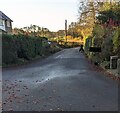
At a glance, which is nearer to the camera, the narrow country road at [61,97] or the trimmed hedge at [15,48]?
the narrow country road at [61,97]

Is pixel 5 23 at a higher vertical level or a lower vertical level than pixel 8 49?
higher

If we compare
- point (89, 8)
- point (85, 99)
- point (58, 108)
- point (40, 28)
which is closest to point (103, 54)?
point (85, 99)

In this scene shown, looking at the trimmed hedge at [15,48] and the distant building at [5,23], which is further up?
the distant building at [5,23]

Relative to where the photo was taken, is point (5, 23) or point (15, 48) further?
point (5, 23)

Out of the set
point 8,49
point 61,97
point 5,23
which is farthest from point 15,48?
point 5,23

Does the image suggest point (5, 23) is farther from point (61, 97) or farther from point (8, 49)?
point (61, 97)

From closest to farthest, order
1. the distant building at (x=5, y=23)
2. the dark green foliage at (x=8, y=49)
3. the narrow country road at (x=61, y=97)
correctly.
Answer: the narrow country road at (x=61, y=97) → the dark green foliage at (x=8, y=49) → the distant building at (x=5, y=23)

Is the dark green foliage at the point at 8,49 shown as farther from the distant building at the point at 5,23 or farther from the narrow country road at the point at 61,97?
the distant building at the point at 5,23

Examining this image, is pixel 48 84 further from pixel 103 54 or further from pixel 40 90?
pixel 103 54

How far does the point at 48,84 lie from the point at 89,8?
39.2 meters

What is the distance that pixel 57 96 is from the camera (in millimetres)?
11414

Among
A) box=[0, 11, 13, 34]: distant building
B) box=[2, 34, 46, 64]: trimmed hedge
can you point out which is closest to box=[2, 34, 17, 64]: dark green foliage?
box=[2, 34, 46, 64]: trimmed hedge

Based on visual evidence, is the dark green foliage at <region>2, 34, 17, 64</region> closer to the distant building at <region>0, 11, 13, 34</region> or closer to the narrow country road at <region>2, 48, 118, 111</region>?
the narrow country road at <region>2, 48, 118, 111</region>

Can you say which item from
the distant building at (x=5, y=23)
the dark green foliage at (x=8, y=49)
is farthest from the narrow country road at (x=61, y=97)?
the distant building at (x=5, y=23)
